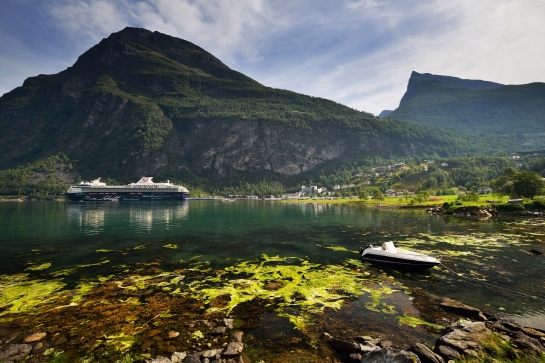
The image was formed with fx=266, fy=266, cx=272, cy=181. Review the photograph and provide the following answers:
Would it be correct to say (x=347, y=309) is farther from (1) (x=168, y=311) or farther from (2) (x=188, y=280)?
(2) (x=188, y=280)

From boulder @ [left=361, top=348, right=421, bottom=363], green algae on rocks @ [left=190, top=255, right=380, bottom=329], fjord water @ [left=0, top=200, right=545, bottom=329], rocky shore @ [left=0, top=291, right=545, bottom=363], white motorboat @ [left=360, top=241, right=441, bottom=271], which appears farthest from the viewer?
white motorboat @ [left=360, top=241, right=441, bottom=271]

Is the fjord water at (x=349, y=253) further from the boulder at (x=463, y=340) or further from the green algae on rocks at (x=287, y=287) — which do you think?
the boulder at (x=463, y=340)

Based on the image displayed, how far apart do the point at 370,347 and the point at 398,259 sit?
47.2 ft

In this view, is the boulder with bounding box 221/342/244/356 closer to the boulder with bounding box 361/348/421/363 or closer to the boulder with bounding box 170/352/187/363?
the boulder with bounding box 170/352/187/363

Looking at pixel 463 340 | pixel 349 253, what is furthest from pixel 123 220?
pixel 463 340

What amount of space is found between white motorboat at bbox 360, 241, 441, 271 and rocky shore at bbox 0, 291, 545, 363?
10.5 m

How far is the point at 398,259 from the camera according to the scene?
23.9 meters

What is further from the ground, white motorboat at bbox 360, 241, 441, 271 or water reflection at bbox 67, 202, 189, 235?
white motorboat at bbox 360, 241, 441, 271

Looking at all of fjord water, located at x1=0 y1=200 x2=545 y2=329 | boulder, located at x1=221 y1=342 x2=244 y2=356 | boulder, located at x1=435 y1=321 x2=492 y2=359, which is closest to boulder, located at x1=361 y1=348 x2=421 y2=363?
boulder, located at x1=435 y1=321 x2=492 y2=359

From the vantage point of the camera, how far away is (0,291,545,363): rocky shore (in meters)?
9.94

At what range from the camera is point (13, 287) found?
19781 millimetres

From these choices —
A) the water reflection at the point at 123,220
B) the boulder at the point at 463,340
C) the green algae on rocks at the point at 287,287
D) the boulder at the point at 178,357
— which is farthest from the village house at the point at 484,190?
the boulder at the point at 178,357

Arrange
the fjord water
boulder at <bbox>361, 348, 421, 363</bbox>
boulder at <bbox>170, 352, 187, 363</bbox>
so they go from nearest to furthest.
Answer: boulder at <bbox>361, 348, 421, 363</bbox> < boulder at <bbox>170, 352, 187, 363</bbox> < the fjord water

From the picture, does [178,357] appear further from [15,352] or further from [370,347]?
[370,347]
